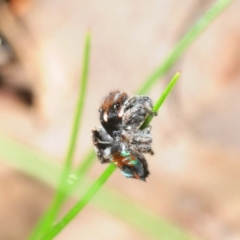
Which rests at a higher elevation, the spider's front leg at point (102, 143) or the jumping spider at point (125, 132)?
the jumping spider at point (125, 132)

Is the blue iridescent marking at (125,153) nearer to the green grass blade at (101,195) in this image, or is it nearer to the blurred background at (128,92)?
the green grass blade at (101,195)

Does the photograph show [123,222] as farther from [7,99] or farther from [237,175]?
[7,99]

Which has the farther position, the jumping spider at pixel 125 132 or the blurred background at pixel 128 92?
the blurred background at pixel 128 92

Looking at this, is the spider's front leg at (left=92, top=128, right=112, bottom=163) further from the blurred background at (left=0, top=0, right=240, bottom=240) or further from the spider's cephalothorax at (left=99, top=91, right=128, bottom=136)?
the blurred background at (left=0, top=0, right=240, bottom=240)

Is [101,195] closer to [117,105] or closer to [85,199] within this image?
[85,199]

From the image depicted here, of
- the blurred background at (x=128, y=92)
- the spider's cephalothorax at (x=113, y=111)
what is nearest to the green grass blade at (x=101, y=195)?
the blurred background at (x=128, y=92)

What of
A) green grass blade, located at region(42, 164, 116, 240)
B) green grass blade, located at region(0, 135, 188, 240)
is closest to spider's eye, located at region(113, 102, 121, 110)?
green grass blade, located at region(42, 164, 116, 240)

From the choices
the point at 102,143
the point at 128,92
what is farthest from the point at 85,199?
the point at 128,92
